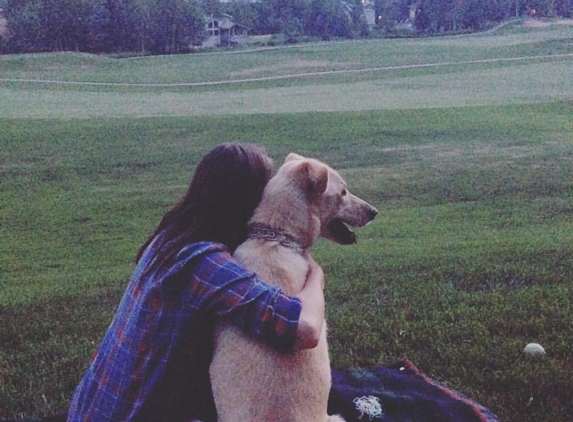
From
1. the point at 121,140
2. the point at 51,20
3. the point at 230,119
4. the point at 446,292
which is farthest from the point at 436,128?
Result: the point at 446,292

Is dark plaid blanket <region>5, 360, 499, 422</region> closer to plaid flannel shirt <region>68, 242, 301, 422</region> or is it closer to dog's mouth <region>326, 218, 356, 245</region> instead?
dog's mouth <region>326, 218, 356, 245</region>

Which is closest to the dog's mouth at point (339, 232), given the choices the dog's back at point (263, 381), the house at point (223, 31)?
the dog's back at point (263, 381)

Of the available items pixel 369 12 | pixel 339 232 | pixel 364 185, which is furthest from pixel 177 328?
pixel 369 12

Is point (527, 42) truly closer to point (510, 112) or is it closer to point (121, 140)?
point (510, 112)

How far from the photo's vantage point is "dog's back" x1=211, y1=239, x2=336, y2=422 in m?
2.07

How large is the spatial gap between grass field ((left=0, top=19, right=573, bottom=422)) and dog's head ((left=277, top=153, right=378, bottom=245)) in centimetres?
111

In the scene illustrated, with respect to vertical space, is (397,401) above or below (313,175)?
below

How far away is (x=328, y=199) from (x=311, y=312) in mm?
520

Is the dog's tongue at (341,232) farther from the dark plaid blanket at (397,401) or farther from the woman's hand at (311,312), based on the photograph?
the dark plaid blanket at (397,401)

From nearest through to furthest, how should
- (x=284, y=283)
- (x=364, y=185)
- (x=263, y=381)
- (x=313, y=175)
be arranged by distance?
(x=263, y=381)
(x=284, y=283)
(x=313, y=175)
(x=364, y=185)

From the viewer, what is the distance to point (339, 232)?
8.77 feet

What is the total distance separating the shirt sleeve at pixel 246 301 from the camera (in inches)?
81.6

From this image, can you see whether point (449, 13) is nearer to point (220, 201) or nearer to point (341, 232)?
point (341, 232)

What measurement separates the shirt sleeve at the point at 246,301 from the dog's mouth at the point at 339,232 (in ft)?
1.75
